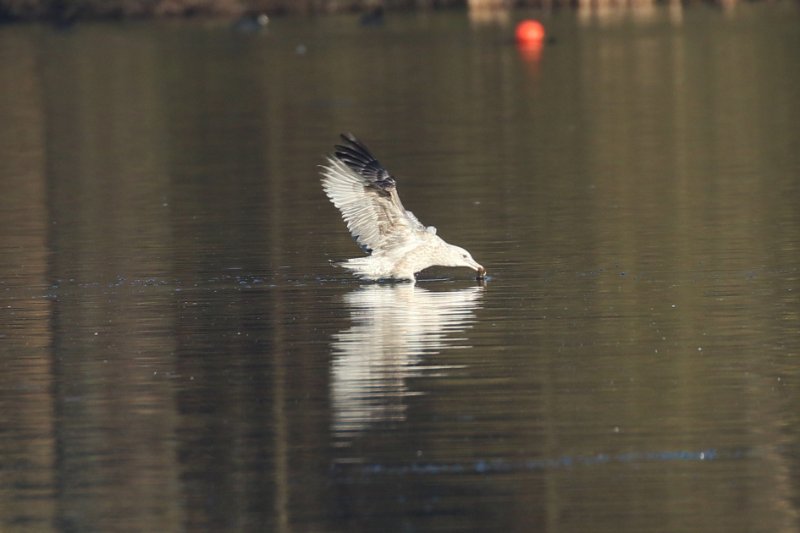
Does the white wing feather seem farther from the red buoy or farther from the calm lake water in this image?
the red buoy

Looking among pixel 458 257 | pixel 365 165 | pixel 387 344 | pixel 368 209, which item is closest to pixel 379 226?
pixel 368 209

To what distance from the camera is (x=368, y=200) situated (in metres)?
16.8

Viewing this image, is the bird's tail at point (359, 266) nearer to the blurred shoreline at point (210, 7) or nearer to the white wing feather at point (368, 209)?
the white wing feather at point (368, 209)

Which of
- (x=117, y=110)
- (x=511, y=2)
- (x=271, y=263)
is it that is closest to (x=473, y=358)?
(x=271, y=263)

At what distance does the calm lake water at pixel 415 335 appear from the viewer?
975cm

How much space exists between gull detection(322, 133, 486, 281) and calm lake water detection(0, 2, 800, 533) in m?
0.26

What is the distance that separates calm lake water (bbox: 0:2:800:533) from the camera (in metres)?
9.75

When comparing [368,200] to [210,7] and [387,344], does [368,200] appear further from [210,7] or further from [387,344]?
[210,7]

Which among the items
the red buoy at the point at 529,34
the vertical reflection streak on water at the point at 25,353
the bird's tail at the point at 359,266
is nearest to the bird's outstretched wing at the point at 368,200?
the bird's tail at the point at 359,266

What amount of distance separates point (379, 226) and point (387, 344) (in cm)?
314

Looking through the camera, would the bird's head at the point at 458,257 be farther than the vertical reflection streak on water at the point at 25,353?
Yes

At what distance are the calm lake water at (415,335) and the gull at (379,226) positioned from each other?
0.26 m

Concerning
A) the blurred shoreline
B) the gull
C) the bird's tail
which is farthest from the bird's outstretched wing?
the blurred shoreline

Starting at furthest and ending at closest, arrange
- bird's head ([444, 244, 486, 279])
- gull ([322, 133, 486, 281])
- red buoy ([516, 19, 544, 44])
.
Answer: red buoy ([516, 19, 544, 44]) → gull ([322, 133, 486, 281]) → bird's head ([444, 244, 486, 279])
